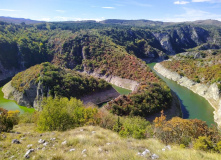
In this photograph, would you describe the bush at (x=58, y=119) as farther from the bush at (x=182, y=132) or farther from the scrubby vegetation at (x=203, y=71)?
the scrubby vegetation at (x=203, y=71)

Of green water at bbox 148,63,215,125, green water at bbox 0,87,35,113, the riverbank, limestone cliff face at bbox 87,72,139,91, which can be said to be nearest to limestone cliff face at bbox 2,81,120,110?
green water at bbox 0,87,35,113

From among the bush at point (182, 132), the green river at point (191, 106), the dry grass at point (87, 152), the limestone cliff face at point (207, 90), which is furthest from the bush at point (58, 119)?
the limestone cliff face at point (207, 90)

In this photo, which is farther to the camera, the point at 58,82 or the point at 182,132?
the point at 58,82

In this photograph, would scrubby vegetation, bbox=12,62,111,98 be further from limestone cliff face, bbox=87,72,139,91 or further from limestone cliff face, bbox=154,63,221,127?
limestone cliff face, bbox=154,63,221,127

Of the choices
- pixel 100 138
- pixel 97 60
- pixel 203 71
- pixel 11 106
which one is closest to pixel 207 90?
pixel 203 71

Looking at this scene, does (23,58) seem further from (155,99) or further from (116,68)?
(155,99)

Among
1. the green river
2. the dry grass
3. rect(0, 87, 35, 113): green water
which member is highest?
the dry grass

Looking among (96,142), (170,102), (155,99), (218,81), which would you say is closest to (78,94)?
(155,99)

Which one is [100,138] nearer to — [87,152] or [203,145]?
[87,152]
